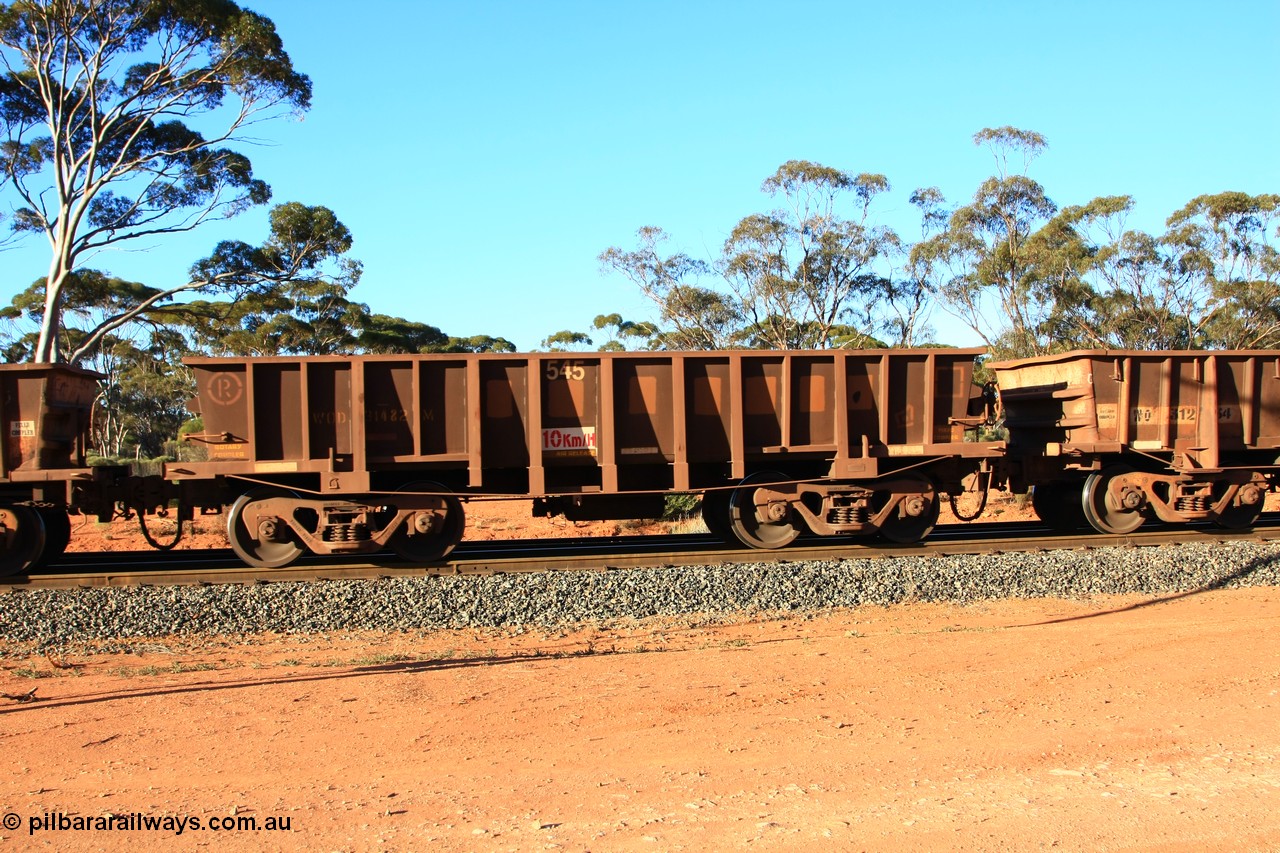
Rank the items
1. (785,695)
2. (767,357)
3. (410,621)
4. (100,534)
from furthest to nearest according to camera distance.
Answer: (100,534), (767,357), (410,621), (785,695)

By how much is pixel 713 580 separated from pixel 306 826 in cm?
601

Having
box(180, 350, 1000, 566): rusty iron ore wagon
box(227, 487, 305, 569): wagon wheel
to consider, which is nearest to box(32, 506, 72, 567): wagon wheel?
box(180, 350, 1000, 566): rusty iron ore wagon

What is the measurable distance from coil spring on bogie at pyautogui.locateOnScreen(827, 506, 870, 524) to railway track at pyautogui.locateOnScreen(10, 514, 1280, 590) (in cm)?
30

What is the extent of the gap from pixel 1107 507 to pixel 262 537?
1026 cm

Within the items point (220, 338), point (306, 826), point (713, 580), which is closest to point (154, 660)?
point (306, 826)

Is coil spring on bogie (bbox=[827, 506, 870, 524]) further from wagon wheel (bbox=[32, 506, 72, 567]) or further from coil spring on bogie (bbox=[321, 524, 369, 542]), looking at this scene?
wagon wheel (bbox=[32, 506, 72, 567])

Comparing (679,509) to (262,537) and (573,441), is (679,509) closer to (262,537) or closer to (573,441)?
(573,441)

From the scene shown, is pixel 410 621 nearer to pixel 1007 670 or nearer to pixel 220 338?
pixel 1007 670

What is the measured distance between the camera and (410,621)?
29.9 ft

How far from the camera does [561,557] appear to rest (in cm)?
Result: 1062

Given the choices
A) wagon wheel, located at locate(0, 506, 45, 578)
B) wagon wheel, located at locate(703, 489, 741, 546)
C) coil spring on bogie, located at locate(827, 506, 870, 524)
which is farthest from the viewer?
wagon wheel, located at locate(703, 489, 741, 546)

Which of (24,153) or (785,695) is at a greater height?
(24,153)

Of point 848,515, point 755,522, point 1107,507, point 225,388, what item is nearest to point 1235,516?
point 1107,507

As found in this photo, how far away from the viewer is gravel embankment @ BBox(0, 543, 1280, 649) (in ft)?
29.3
